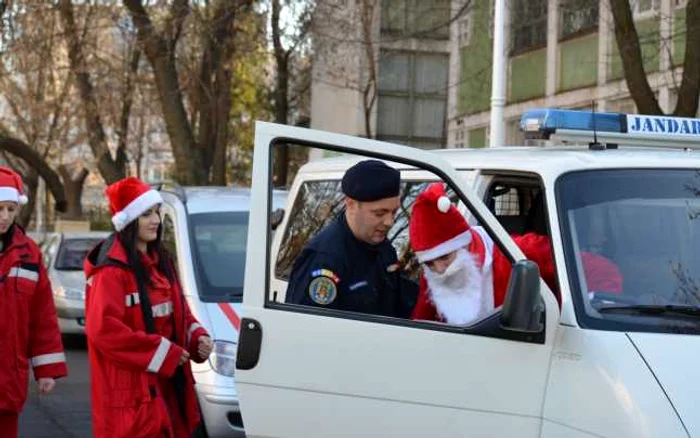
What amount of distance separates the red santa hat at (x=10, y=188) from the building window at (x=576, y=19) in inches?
522

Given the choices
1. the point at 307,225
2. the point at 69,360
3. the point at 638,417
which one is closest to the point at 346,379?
the point at 638,417

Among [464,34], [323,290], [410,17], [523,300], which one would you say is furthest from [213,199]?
[410,17]

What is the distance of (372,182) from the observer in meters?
4.31

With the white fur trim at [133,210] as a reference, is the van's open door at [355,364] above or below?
below

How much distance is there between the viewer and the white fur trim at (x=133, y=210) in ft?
16.9

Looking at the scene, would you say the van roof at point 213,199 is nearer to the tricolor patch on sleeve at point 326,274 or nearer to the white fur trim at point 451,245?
the tricolor patch on sleeve at point 326,274

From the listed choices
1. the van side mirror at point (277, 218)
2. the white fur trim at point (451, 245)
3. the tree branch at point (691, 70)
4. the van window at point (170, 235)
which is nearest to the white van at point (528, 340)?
the white fur trim at point (451, 245)

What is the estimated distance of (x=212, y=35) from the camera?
20.7 metres

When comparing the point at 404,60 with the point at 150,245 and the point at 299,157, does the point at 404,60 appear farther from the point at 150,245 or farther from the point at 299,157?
the point at 150,245

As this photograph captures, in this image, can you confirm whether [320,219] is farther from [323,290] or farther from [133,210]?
[323,290]

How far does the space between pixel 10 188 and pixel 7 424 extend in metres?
1.08

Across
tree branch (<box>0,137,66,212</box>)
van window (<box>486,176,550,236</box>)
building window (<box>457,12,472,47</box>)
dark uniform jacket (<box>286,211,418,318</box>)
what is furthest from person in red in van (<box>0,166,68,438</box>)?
tree branch (<box>0,137,66,212</box>)

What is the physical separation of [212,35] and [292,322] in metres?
17.2

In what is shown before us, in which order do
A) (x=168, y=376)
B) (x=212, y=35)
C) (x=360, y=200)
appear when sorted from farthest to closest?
(x=212, y=35) < (x=168, y=376) < (x=360, y=200)
